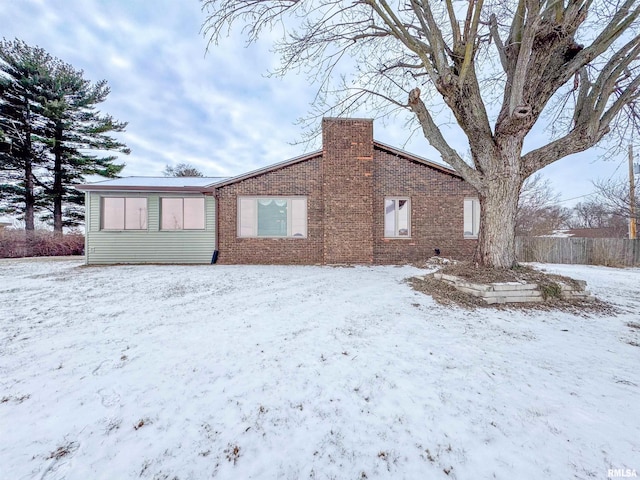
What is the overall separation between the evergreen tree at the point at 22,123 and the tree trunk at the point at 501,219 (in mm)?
22701

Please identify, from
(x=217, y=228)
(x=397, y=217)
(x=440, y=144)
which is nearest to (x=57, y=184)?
(x=217, y=228)

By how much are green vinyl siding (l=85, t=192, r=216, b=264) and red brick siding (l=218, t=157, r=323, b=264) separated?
48 centimetres

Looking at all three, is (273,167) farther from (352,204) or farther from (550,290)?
(550,290)

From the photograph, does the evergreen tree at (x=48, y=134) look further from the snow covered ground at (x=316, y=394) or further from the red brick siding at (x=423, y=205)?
the red brick siding at (x=423, y=205)

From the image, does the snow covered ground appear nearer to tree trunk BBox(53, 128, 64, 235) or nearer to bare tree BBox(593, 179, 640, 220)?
bare tree BBox(593, 179, 640, 220)

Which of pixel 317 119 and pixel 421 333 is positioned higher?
pixel 317 119

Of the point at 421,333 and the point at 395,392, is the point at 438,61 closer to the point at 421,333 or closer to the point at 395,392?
the point at 421,333

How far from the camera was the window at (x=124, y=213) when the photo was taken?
891 cm

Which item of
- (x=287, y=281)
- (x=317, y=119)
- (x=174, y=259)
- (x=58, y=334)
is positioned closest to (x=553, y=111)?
(x=317, y=119)

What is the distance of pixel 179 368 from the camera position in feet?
6.81

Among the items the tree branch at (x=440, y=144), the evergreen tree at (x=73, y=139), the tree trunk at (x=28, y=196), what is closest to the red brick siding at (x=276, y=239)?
the tree branch at (x=440, y=144)

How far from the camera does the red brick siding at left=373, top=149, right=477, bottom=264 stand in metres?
9.14

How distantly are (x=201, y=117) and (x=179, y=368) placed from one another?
79.9 feet

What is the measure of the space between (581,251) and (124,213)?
60.9ft
